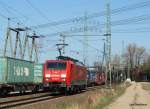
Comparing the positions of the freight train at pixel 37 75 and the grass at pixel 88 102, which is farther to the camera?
the freight train at pixel 37 75

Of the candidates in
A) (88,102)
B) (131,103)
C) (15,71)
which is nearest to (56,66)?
(15,71)

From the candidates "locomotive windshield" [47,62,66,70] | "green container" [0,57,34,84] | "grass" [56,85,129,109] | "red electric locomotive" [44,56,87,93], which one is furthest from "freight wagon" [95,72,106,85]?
"grass" [56,85,129,109]

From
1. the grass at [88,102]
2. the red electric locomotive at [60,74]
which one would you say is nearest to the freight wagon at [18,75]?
the red electric locomotive at [60,74]

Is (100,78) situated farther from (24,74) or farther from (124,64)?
(124,64)

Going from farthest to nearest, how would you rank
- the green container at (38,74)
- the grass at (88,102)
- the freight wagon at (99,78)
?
the freight wagon at (99,78)
the green container at (38,74)
the grass at (88,102)

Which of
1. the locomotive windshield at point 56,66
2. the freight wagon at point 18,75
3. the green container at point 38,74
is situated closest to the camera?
the freight wagon at point 18,75

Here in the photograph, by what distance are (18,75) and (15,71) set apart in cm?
117

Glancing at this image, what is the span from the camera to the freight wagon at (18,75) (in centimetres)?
3628

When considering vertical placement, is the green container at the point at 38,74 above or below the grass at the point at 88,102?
above

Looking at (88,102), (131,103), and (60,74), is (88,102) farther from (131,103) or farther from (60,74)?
(60,74)

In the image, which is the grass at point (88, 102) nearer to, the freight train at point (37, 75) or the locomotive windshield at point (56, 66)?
the freight train at point (37, 75)

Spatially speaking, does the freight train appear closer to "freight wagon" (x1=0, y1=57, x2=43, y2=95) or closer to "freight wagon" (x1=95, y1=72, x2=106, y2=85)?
"freight wagon" (x1=0, y1=57, x2=43, y2=95)

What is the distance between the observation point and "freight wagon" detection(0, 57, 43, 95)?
119 feet

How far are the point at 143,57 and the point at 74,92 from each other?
131 m
